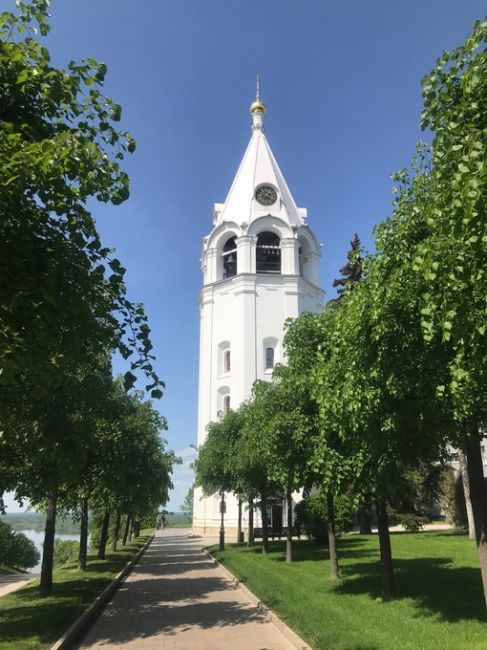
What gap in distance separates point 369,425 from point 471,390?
217cm

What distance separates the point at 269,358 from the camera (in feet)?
160

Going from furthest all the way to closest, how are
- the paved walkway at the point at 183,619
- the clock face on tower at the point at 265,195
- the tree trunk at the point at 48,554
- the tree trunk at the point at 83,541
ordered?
the clock face on tower at the point at 265,195 < the tree trunk at the point at 83,541 < the tree trunk at the point at 48,554 < the paved walkway at the point at 183,619

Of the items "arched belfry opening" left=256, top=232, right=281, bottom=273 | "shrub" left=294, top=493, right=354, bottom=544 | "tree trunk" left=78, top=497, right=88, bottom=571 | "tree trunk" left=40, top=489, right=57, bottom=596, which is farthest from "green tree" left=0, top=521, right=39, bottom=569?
"arched belfry opening" left=256, top=232, right=281, bottom=273

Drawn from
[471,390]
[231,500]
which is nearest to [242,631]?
[471,390]

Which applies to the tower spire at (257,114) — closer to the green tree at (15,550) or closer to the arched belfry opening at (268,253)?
the arched belfry opening at (268,253)

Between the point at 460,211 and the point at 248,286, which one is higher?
the point at 248,286

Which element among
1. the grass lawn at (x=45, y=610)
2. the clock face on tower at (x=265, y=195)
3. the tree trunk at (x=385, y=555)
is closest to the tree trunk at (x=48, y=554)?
the grass lawn at (x=45, y=610)

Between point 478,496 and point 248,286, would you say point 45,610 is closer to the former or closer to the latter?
point 478,496

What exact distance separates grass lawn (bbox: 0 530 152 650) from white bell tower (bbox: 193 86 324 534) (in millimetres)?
28413

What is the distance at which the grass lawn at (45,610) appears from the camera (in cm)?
938

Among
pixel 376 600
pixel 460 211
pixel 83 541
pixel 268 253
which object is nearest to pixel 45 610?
pixel 376 600

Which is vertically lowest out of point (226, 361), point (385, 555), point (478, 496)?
point (385, 555)

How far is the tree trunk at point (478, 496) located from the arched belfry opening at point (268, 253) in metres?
44.5

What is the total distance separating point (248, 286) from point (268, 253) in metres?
5.38
